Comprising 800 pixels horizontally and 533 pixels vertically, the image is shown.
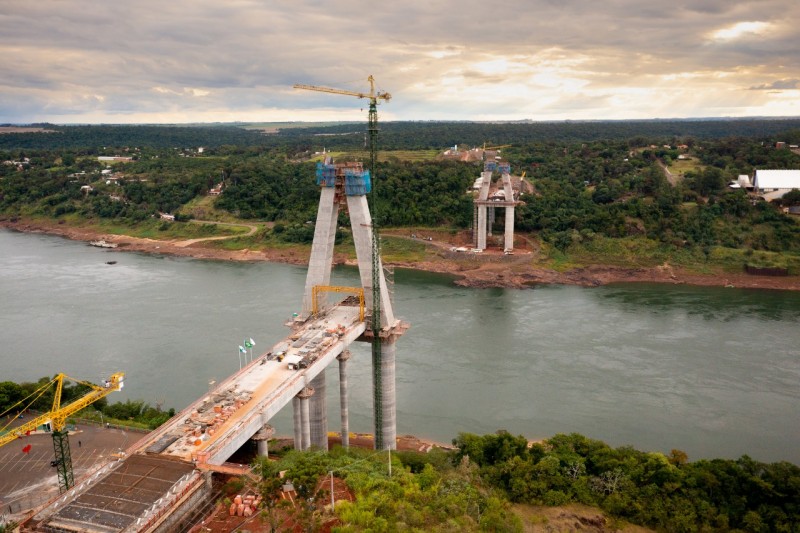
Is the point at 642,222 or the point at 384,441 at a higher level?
the point at 642,222

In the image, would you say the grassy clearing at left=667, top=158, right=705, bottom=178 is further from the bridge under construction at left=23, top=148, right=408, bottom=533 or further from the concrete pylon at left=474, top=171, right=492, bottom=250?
the bridge under construction at left=23, top=148, right=408, bottom=533

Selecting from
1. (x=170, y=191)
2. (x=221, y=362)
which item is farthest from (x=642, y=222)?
(x=170, y=191)

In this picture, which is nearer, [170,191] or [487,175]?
[487,175]

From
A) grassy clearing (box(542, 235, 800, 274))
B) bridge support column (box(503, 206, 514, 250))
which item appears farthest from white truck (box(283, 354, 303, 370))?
bridge support column (box(503, 206, 514, 250))

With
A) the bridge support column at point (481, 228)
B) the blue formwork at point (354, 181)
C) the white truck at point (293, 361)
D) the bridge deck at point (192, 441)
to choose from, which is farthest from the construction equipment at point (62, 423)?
the bridge support column at point (481, 228)

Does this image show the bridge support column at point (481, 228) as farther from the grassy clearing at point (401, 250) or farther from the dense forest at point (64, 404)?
the dense forest at point (64, 404)

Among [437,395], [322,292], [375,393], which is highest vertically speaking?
[322,292]

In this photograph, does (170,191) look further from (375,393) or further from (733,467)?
(733,467)
